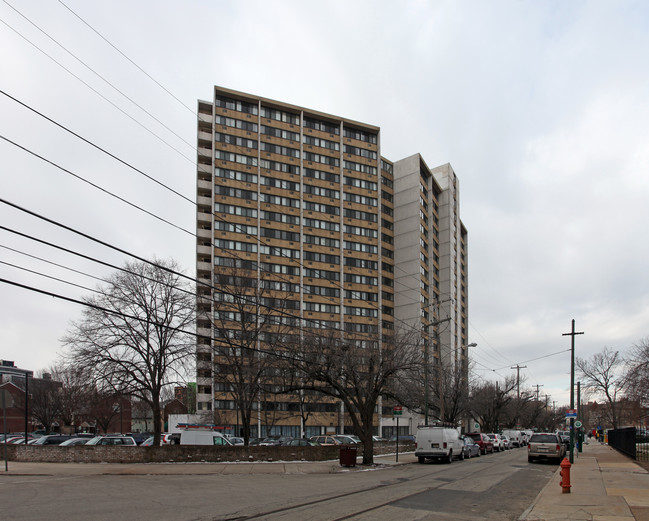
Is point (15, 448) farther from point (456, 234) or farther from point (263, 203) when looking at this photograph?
point (456, 234)

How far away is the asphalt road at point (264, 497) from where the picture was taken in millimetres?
11641

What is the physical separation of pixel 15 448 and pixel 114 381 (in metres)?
7.90

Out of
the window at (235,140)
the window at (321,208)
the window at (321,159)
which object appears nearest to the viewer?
the window at (235,140)

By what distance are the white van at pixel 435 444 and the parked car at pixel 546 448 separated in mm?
4592

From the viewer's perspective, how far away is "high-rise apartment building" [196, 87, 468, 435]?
81812 millimetres

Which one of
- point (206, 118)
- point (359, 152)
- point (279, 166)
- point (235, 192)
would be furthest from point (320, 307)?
point (206, 118)

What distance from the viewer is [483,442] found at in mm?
42781

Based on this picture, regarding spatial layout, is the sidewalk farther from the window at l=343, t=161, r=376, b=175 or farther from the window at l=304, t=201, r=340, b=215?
the window at l=343, t=161, r=376, b=175

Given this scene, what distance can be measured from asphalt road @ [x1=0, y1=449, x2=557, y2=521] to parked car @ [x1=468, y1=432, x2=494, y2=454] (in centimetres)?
2193

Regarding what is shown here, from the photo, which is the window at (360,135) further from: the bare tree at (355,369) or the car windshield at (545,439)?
the bare tree at (355,369)

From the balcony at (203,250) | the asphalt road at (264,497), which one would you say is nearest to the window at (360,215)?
the balcony at (203,250)

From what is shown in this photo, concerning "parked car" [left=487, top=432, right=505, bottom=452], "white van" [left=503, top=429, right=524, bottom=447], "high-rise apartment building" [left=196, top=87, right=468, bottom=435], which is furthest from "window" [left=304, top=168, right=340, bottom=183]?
"parked car" [left=487, top=432, right=505, bottom=452]

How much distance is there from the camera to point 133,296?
118 ft

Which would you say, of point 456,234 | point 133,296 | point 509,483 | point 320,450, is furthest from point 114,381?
point 456,234
